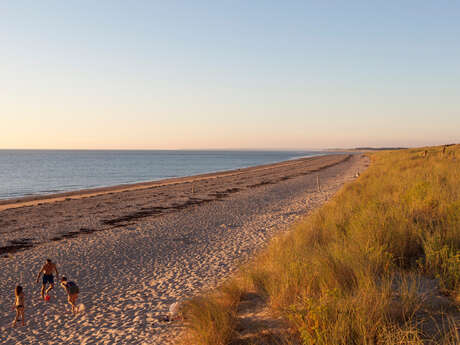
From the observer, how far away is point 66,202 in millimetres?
27516

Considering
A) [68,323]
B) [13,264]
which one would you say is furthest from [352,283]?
[13,264]

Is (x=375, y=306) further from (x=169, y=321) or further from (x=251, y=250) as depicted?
(x=251, y=250)

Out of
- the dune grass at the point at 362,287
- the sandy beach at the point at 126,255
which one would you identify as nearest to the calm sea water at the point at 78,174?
the sandy beach at the point at 126,255

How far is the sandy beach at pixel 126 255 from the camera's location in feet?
21.2

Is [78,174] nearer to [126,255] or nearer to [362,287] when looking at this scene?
[126,255]

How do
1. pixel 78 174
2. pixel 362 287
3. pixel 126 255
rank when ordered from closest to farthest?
pixel 362 287 < pixel 126 255 < pixel 78 174

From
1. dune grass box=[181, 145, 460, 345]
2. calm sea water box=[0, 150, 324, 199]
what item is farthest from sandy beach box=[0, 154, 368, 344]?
calm sea water box=[0, 150, 324, 199]

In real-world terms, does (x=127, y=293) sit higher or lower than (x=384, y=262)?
lower

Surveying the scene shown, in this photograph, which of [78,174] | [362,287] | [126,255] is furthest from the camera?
[78,174]

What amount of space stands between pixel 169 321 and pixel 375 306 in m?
4.08

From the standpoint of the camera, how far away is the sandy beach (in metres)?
6.46

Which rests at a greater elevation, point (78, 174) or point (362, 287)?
point (362, 287)

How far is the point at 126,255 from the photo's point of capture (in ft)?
38.5

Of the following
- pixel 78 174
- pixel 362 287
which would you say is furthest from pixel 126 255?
pixel 78 174
